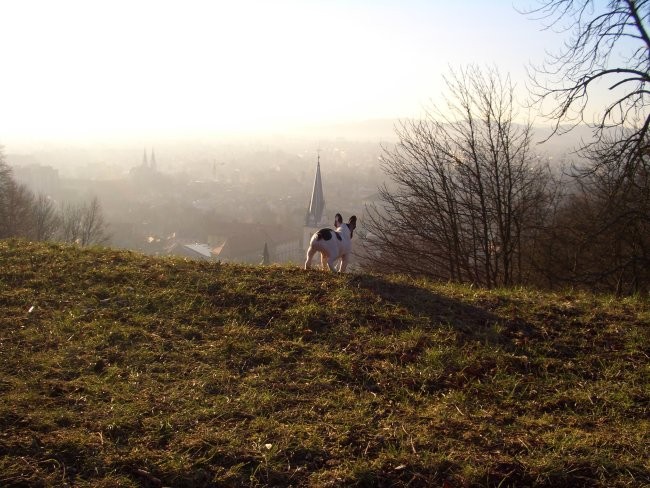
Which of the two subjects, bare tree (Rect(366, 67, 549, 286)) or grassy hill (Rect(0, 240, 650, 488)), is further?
bare tree (Rect(366, 67, 549, 286))

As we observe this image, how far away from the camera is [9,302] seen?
20.1ft

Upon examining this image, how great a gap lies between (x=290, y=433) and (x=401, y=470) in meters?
0.80

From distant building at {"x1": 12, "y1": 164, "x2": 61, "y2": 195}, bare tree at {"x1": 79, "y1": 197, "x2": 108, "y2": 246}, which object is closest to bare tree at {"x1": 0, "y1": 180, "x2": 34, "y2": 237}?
bare tree at {"x1": 79, "y1": 197, "x2": 108, "y2": 246}

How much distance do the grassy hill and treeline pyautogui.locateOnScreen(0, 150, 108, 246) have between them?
60.4 feet

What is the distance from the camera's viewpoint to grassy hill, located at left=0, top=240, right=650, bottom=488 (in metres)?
3.31

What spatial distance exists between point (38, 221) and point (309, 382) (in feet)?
78.8

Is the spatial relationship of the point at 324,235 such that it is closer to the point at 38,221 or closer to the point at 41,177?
the point at 38,221

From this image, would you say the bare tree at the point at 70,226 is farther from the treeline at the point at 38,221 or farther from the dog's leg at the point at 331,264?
the dog's leg at the point at 331,264

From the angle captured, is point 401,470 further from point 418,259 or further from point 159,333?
point 418,259

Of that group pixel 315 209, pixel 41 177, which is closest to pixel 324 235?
pixel 315 209

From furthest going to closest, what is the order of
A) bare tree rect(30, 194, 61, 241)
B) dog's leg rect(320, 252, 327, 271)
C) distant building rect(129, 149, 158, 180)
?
distant building rect(129, 149, 158, 180) → bare tree rect(30, 194, 61, 241) → dog's leg rect(320, 252, 327, 271)

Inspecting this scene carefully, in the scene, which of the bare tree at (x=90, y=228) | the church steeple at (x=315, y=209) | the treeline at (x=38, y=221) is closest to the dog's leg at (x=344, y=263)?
the church steeple at (x=315, y=209)

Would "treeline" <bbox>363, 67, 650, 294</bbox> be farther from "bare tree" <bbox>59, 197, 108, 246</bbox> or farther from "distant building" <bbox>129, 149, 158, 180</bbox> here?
"distant building" <bbox>129, 149, 158, 180</bbox>

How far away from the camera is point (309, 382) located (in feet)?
14.7
